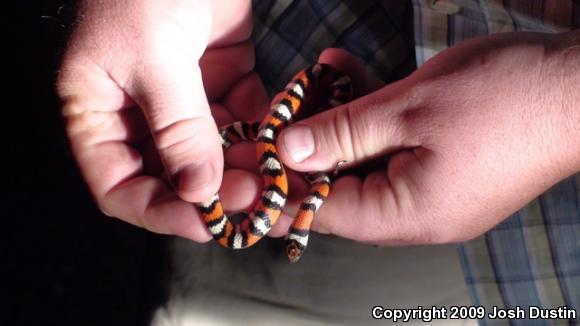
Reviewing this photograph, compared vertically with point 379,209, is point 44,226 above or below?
below

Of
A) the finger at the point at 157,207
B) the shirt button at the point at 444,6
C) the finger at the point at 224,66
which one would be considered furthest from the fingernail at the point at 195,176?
the shirt button at the point at 444,6

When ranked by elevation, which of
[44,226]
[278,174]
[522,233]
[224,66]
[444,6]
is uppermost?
[444,6]

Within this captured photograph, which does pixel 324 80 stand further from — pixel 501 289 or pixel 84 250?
pixel 84 250

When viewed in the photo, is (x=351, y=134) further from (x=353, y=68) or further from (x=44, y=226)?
(x=44, y=226)

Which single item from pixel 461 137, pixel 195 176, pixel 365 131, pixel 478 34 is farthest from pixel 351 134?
pixel 478 34

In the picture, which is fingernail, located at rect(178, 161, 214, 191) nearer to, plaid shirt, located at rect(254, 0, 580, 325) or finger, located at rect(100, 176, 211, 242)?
finger, located at rect(100, 176, 211, 242)

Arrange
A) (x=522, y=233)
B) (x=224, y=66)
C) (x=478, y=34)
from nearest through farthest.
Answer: (x=522, y=233), (x=478, y=34), (x=224, y=66)

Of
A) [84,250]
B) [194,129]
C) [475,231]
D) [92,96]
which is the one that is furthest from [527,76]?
[84,250]
